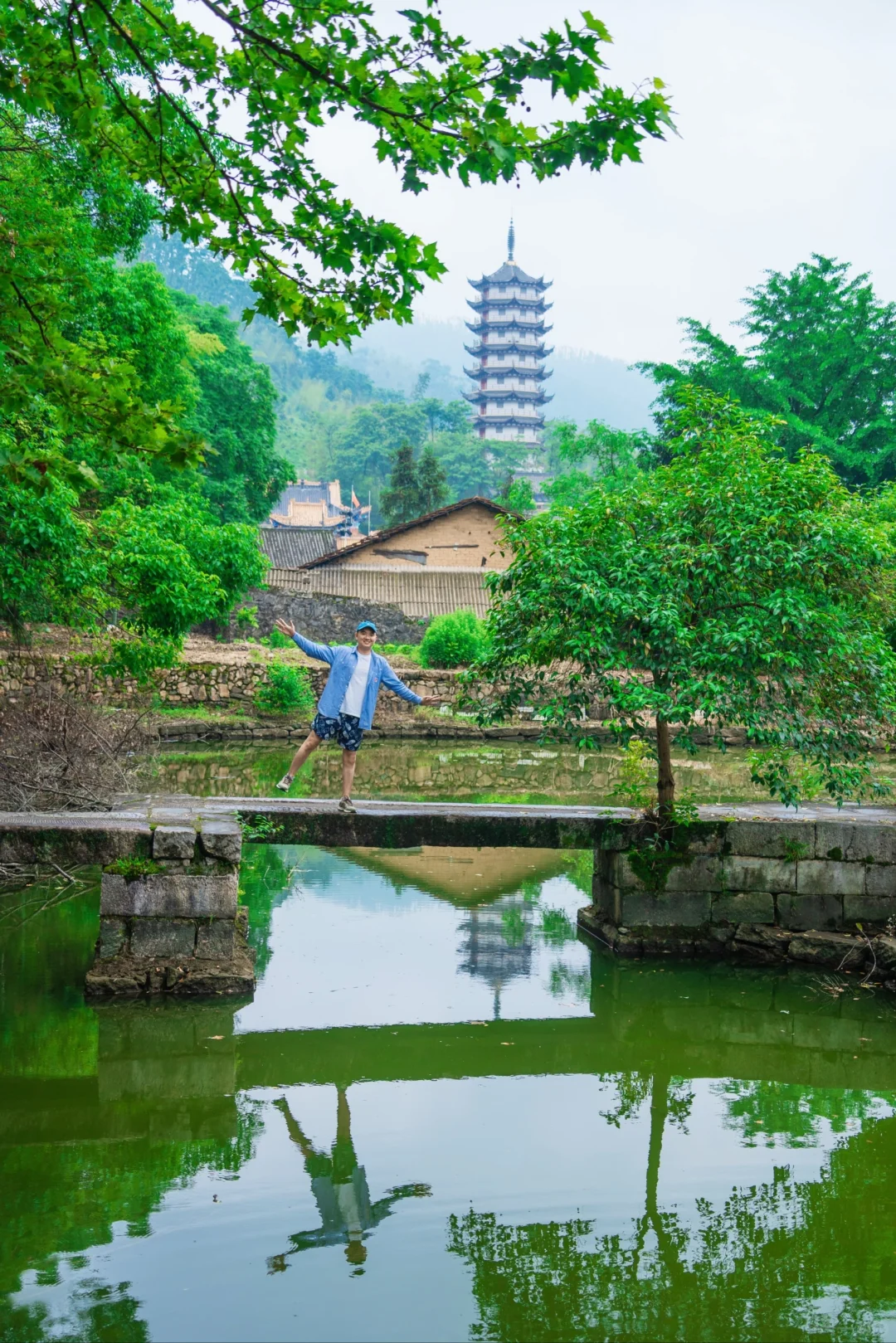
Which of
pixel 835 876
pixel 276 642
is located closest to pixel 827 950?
pixel 835 876

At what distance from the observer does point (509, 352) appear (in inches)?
2653

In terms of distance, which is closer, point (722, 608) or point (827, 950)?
point (827, 950)

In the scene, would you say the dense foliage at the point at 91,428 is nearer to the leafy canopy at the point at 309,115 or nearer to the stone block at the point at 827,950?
the leafy canopy at the point at 309,115

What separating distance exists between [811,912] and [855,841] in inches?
22.6

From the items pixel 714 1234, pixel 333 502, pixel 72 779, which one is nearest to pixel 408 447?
pixel 333 502

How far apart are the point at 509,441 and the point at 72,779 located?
187ft

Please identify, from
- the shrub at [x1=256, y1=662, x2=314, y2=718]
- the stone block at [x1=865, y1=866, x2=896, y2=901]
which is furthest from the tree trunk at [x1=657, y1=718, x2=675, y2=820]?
the shrub at [x1=256, y1=662, x2=314, y2=718]

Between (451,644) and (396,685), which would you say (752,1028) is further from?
(451,644)

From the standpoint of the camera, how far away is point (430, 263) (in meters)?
5.05

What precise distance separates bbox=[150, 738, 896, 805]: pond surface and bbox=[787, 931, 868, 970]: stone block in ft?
16.9

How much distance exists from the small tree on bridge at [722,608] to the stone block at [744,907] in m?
0.71

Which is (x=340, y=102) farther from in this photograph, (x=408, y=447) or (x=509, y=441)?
(x=509, y=441)

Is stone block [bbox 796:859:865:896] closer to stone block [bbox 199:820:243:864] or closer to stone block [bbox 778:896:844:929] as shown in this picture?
stone block [bbox 778:896:844:929]

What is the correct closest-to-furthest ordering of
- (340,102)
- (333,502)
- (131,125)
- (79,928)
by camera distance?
(340,102) < (131,125) < (79,928) < (333,502)
